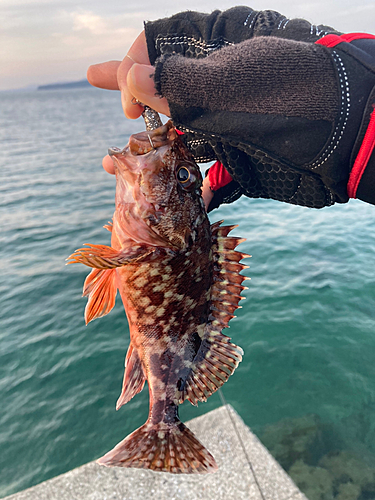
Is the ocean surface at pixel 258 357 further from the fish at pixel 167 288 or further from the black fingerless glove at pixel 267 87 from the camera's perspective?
the black fingerless glove at pixel 267 87

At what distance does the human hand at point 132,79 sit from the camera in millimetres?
2057

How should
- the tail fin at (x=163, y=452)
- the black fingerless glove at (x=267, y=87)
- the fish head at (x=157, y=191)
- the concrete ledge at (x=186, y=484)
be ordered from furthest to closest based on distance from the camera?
the concrete ledge at (x=186, y=484) → the tail fin at (x=163, y=452) → the fish head at (x=157, y=191) → the black fingerless glove at (x=267, y=87)

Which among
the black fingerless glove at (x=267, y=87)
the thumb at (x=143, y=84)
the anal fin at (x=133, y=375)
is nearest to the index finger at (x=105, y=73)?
the black fingerless glove at (x=267, y=87)

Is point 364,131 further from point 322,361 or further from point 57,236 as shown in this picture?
point 57,236

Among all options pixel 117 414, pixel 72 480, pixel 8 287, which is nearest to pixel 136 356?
pixel 72 480

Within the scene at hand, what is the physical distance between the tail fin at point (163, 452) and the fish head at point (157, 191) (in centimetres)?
137

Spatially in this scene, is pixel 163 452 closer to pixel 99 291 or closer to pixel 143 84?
pixel 99 291

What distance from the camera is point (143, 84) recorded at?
207cm

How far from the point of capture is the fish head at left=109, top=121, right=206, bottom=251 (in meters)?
2.29

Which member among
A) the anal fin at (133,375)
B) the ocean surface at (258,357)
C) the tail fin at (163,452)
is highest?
the anal fin at (133,375)

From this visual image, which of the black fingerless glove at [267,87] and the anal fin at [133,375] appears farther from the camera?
the anal fin at [133,375]

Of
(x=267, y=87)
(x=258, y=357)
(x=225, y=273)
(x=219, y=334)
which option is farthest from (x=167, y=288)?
(x=258, y=357)

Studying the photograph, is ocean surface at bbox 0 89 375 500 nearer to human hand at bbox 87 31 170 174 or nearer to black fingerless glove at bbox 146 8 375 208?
black fingerless glove at bbox 146 8 375 208

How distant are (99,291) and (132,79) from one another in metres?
1.42
